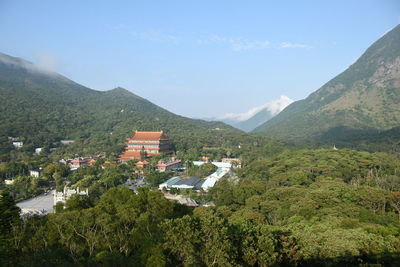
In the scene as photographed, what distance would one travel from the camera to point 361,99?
9000 cm

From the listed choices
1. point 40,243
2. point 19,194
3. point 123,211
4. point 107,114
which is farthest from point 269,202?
point 107,114

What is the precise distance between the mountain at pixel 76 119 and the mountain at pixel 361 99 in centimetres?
2611

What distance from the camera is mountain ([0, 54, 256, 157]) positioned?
172 feet

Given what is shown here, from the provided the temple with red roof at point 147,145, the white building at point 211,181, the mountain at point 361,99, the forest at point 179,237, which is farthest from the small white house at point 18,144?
the mountain at point 361,99

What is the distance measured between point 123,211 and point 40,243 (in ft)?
9.53

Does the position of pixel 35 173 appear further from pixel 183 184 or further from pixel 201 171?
pixel 201 171

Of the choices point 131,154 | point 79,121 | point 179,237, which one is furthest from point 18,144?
point 179,237

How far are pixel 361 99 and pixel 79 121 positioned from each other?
7955 cm

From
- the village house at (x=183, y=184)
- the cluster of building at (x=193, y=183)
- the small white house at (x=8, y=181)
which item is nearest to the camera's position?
the cluster of building at (x=193, y=183)

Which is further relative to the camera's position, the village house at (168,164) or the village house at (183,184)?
the village house at (168,164)

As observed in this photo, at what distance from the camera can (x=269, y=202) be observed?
1756 centimetres

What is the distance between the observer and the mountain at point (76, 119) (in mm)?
52312

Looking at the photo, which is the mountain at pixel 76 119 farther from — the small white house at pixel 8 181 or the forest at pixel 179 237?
the forest at pixel 179 237

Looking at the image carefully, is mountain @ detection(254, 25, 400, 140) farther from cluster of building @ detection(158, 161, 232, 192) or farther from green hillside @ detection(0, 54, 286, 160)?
cluster of building @ detection(158, 161, 232, 192)
